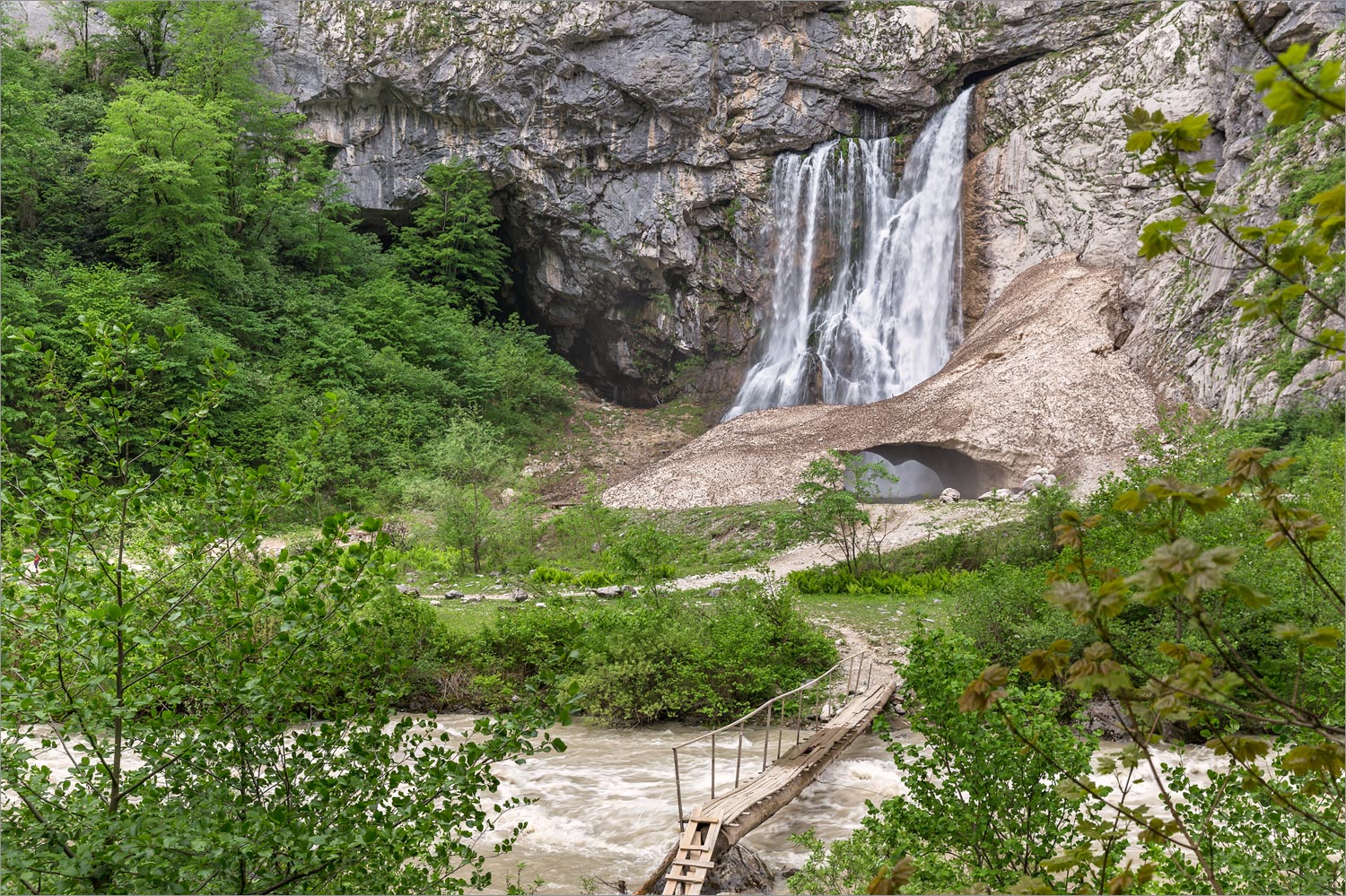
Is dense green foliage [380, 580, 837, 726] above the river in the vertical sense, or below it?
above

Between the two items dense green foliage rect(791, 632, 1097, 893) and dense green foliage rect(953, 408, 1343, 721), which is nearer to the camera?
dense green foliage rect(791, 632, 1097, 893)

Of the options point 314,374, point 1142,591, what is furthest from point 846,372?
point 1142,591

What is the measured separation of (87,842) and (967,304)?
89.4 feet

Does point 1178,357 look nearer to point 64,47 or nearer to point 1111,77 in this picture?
point 1111,77

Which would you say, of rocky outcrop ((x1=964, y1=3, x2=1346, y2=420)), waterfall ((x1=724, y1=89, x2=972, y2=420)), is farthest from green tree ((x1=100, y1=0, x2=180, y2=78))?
rocky outcrop ((x1=964, y1=3, x2=1346, y2=420))

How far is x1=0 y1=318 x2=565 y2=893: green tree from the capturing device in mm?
2504

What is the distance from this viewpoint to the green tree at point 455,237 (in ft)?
100

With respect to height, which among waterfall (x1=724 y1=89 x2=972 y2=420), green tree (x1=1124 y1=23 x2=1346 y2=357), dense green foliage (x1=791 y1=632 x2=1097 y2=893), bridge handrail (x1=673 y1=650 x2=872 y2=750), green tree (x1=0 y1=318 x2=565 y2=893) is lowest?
bridge handrail (x1=673 y1=650 x2=872 y2=750)

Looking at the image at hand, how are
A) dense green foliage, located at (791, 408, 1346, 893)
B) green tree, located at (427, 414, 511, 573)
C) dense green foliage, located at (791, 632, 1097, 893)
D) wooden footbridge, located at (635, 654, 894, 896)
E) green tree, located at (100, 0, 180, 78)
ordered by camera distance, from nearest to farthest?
dense green foliage, located at (791, 408, 1346, 893), dense green foliage, located at (791, 632, 1097, 893), wooden footbridge, located at (635, 654, 894, 896), green tree, located at (427, 414, 511, 573), green tree, located at (100, 0, 180, 78)

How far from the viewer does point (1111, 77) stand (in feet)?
79.7

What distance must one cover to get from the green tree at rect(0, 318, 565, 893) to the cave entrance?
17.0 meters

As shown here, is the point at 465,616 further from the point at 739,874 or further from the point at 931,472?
the point at 931,472

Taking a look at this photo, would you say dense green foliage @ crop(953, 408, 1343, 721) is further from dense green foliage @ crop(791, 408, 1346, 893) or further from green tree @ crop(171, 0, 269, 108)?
green tree @ crop(171, 0, 269, 108)

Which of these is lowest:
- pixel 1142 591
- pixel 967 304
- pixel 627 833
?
pixel 627 833
